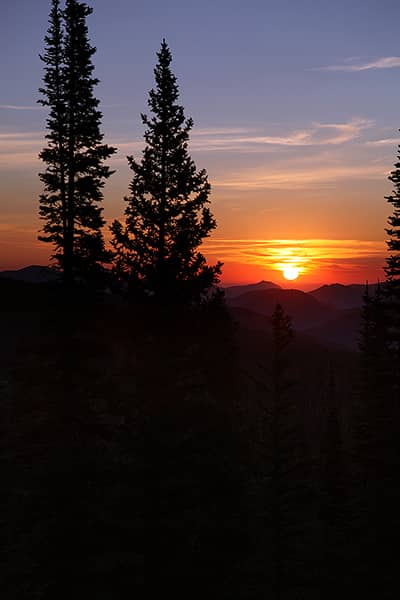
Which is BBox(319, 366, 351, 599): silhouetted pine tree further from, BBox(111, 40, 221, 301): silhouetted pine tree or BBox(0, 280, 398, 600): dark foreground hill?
BBox(111, 40, 221, 301): silhouetted pine tree

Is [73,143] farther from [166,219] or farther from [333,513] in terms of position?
[333,513]

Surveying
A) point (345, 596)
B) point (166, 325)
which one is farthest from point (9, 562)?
point (345, 596)

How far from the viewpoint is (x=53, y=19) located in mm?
33438

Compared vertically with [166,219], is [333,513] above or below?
below

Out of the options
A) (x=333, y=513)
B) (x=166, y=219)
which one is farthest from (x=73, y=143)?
(x=333, y=513)

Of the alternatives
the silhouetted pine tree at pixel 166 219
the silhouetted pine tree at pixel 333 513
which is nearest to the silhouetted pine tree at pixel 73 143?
the silhouetted pine tree at pixel 166 219

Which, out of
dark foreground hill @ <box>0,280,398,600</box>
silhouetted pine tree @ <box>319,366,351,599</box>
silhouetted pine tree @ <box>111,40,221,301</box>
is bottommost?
silhouetted pine tree @ <box>319,366,351,599</box>

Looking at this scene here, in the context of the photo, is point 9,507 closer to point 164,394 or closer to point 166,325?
point 164,394

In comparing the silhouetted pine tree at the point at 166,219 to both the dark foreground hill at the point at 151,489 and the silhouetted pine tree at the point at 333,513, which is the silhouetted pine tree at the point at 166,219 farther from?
the silhouetted pine tree at the point at 333,513

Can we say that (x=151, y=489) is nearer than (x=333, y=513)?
Yes

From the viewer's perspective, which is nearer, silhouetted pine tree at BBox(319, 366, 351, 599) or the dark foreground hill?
the dark foreground hill

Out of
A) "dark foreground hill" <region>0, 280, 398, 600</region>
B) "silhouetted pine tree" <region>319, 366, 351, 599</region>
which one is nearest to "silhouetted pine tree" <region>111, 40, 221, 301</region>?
"dark foreground hill" <region>0, 280, 398, 600</region>

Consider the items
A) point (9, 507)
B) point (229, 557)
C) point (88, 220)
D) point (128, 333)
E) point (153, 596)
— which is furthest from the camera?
point (88, 220)

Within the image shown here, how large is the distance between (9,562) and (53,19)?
28777mm
